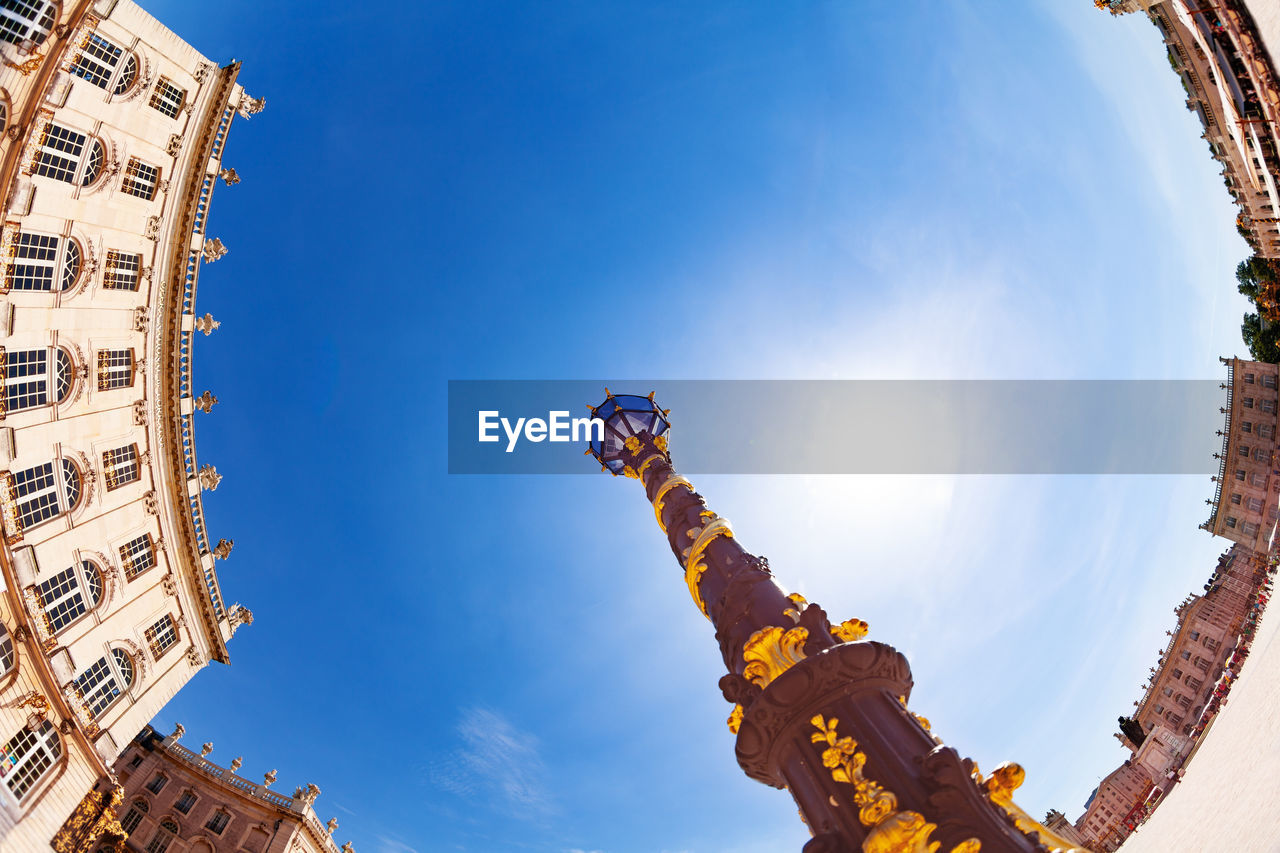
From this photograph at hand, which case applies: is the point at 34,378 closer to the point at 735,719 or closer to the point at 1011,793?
the point at 735,719

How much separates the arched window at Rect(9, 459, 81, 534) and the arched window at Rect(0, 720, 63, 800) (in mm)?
8469

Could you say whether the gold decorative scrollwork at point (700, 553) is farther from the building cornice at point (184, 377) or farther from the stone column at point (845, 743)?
the building cornice at point (184, 377)

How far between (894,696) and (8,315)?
3636 centimetres

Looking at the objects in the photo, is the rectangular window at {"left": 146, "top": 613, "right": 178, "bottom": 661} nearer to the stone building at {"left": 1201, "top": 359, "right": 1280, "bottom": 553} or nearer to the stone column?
the stone column

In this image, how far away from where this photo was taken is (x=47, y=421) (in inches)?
1057

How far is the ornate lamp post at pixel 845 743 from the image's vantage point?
7.51m

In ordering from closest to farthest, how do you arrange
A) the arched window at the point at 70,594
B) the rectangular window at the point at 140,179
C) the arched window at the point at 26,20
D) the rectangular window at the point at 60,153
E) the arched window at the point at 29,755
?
the arched window at the point at 29,755
the arched window at the point at 26,20
the arched window at the point at 70,594
the rectangular window at the point at 60,153
the rectangular window at the point at 140,179

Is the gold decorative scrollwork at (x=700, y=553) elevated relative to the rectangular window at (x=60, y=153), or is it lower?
lower

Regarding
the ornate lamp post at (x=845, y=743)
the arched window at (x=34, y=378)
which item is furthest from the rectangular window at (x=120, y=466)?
the ornate lamp post at (x=845, y=743)

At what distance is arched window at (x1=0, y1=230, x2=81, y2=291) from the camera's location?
1012 inches

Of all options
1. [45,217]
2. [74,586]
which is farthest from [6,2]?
[74,586]

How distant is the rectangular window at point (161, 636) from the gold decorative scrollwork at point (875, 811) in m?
38.0

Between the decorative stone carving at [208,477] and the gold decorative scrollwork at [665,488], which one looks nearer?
the gold decorative scrollwork at [665,488]

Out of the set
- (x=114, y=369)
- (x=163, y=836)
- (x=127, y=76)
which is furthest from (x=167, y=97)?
(x=163, y=836)
